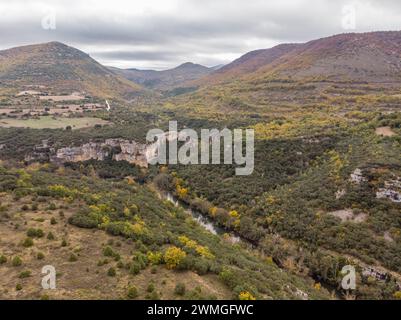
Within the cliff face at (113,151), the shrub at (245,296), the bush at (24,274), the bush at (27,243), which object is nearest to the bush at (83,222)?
the bush at (27,243)

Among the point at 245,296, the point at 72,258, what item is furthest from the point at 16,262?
the point at 245,296

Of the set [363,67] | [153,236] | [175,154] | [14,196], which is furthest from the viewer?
[363,67]

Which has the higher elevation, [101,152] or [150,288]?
[101,152]

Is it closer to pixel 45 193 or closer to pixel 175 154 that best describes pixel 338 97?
pixel 175 154

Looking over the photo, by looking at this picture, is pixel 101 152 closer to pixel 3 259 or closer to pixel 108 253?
pixel 108 253

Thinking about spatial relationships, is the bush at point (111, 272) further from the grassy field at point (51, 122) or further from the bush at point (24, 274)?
the grassy field at point (51, 122)

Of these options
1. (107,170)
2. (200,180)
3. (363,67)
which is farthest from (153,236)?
(363,67)
